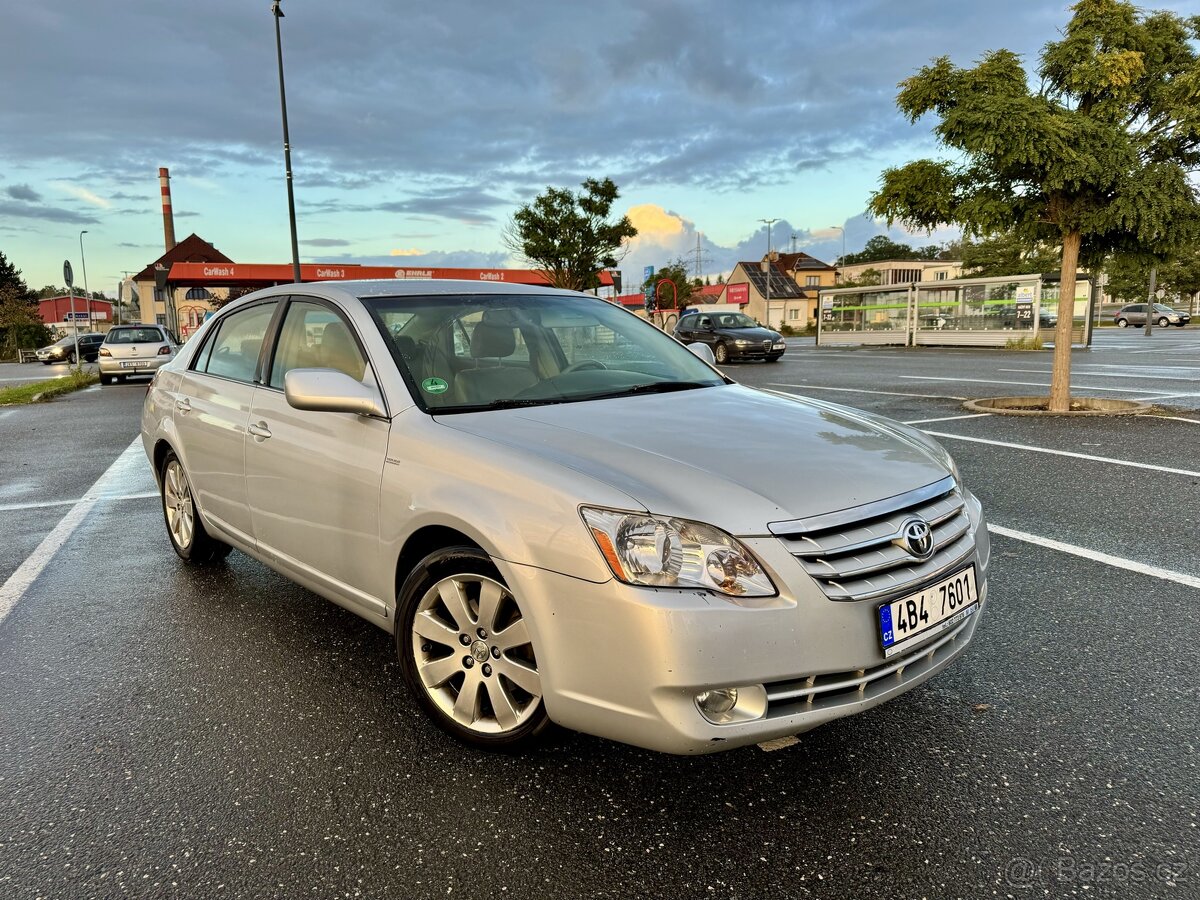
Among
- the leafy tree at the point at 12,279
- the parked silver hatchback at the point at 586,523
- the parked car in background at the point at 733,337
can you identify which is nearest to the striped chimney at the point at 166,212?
the leafy tree at the point at 12,279

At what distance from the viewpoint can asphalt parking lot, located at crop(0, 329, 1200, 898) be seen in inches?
83.7

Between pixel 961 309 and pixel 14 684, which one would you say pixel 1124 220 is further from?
pixel 961 309

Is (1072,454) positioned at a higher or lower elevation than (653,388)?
lower

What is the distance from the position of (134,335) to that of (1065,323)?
20.7m

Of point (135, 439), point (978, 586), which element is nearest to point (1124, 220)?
point (978, 586)

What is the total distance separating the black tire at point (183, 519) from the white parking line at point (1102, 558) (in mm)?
4520

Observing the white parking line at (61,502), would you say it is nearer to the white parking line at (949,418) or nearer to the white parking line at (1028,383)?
the white parking line at (949,418)

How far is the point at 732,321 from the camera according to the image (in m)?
24.8

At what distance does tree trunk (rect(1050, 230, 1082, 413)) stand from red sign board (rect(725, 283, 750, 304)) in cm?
8170

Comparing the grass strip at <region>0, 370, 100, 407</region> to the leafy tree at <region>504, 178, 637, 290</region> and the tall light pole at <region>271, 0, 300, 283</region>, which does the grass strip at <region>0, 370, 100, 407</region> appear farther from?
the leafy tree at <region>504, 178, 637, 290</region>

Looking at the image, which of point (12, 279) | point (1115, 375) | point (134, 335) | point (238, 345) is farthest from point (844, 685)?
point (12, 279)

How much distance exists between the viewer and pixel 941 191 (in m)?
10.1

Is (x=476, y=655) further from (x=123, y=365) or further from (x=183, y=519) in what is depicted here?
(x=123, y=365)

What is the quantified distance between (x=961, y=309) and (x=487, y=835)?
104 feet
